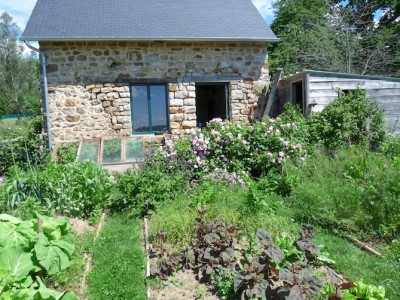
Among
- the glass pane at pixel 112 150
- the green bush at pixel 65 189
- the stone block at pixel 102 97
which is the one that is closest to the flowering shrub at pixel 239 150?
the glass pane at pixel 112 150

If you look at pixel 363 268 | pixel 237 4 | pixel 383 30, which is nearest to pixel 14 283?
pixel 363 268

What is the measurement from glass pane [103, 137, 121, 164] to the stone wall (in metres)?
0.99

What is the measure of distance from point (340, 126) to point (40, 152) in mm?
7831

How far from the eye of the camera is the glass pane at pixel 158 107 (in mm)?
10617

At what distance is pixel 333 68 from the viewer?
17.6 metres

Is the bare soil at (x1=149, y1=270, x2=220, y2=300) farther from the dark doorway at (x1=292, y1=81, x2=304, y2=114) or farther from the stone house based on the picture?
the dark doorway at (x1=292, y1=81, x2=304, y2=114)

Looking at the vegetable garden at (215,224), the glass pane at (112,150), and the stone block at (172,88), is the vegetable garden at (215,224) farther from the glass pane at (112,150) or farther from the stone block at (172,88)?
the stone block at (172,88)

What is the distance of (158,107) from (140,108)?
534mm

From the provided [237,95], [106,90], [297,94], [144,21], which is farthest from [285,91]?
[106,90]

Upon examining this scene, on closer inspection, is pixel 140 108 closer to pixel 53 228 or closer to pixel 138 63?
pixel 138 63

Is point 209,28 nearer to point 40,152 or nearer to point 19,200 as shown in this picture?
point 40,152

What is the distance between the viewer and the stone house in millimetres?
9836

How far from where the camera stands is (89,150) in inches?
357

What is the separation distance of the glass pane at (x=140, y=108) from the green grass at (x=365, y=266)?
22.9 feet
